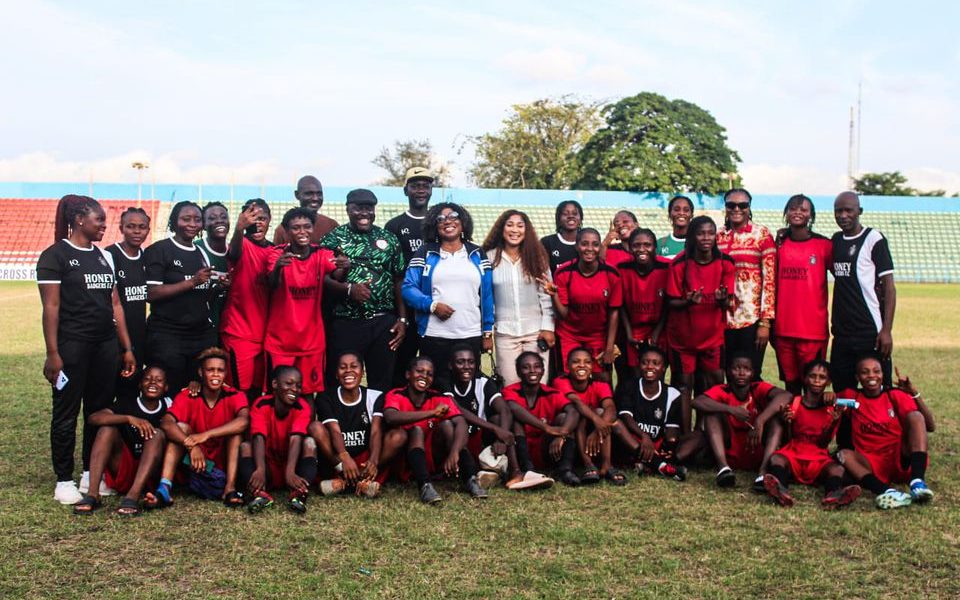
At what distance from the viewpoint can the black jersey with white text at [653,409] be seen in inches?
254

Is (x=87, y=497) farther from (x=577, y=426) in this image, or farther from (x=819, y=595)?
(x=819, y=595)

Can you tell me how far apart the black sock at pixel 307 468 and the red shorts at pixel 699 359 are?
9.44 feet

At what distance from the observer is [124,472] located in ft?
18.3

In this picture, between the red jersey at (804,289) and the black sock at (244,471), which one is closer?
the black sock at (244,471)

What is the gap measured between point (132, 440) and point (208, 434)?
55 cm

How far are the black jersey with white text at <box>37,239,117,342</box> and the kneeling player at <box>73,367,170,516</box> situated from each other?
46cm

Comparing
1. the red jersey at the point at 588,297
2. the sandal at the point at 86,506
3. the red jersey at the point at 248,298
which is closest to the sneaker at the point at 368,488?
the red jersey at the point at 248,298

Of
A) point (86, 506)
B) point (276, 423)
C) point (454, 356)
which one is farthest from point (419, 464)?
point (86, 506)

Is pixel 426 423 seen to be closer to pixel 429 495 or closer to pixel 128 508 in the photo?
pixel 429 495

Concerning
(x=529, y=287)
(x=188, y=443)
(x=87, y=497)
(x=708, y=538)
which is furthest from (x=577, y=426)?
(x=87, y=497)

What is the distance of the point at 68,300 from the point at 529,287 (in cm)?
317

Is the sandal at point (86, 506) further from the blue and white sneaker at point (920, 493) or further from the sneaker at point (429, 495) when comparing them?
the blue and white sneaker at point (920, 493)

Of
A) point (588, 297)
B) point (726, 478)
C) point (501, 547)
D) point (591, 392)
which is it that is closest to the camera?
point (501, 547)

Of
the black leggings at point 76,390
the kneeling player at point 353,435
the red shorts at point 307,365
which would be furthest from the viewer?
the red shorts at point 307,365
